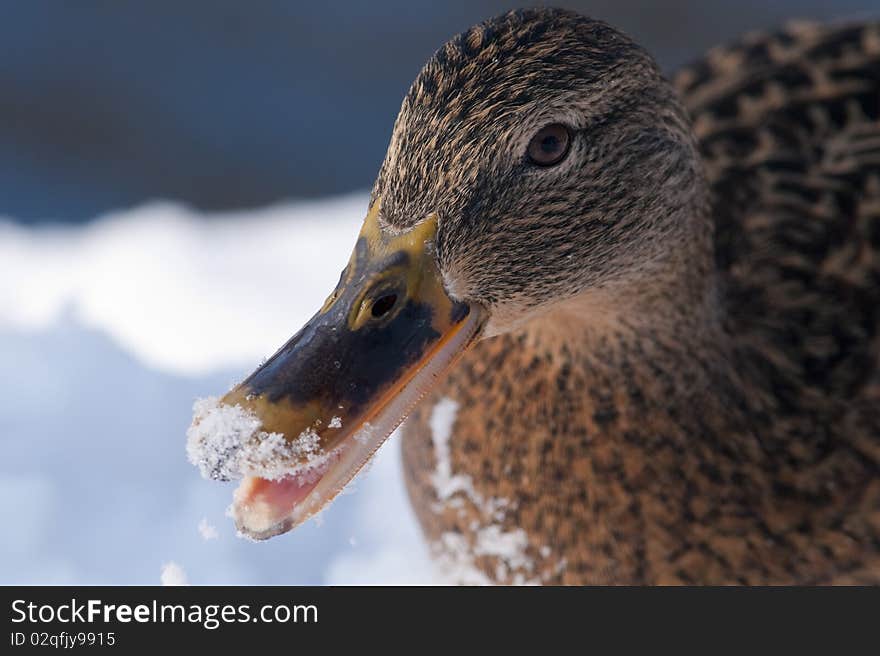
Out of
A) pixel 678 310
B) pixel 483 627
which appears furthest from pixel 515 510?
pixel 678 310

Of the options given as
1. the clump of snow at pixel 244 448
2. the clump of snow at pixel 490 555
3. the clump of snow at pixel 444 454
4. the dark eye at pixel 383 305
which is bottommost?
the clump of snow at pixel 490 555

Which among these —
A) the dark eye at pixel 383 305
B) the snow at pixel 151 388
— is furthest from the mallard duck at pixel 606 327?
the snow at pixel 151 388

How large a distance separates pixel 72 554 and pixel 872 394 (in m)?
1.74

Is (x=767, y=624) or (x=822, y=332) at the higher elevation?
(x=822, y=332)

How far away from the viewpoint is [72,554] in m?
2.54

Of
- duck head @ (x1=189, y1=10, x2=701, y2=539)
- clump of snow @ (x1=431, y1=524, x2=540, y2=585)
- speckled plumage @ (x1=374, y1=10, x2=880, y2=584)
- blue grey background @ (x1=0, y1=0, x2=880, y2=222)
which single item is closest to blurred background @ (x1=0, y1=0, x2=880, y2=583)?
blue grey background @ (x1=0, y1=0, x2=880, y2=222)

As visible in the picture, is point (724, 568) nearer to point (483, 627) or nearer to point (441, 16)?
point (483, 627)

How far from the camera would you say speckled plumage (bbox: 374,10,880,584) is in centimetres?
151

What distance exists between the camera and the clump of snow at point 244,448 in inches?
54.7

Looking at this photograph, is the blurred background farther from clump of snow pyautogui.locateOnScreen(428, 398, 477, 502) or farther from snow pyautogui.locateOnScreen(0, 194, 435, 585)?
clump of snow pyautogui.locateOnScreen(428, 398, 477, 502)

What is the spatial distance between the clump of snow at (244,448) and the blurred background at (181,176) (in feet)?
4.60

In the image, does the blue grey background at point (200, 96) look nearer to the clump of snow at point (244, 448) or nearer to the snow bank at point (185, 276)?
the snow bank at point (185, 276)

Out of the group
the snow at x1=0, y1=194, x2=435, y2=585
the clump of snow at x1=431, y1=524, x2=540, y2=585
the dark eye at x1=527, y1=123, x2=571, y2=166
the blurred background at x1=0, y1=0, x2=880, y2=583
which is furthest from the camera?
the blurred background at x1=0, y1=0, x2=880, y2=583

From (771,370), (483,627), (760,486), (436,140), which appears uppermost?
(436,140)
